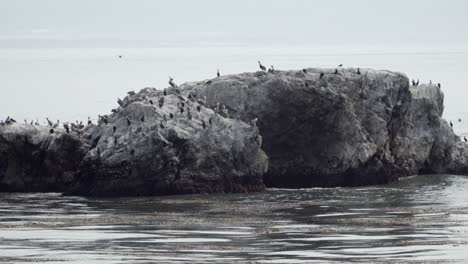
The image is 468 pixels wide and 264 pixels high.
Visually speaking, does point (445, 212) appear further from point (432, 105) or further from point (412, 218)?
point (432, 105)

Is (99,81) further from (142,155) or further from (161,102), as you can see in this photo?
(142,155)

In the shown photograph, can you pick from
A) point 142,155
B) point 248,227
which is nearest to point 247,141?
point 142,155

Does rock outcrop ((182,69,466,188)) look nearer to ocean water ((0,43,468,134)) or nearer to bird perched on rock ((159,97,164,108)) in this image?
bird perched on rock ((159,97,164,108))

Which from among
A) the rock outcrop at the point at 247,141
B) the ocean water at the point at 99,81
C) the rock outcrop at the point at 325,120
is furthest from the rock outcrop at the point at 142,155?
the ocean water at the point at 99,81

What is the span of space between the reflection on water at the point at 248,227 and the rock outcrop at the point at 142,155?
1018 millimetres

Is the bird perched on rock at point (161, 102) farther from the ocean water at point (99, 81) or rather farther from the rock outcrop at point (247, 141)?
the ocean water at point (99, 81)

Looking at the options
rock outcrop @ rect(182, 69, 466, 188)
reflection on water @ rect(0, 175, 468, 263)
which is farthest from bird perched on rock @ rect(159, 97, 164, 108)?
reflection on water @ rect(0, 175, 468, 263)

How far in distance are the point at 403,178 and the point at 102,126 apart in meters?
11.5

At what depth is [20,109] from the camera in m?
98.6

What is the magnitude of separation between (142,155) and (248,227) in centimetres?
1001

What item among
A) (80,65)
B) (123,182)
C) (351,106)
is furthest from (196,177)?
(80,65)

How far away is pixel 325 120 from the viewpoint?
5819 centimetres

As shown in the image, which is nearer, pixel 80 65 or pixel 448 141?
pixel 448 141

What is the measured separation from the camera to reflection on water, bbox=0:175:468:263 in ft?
126
